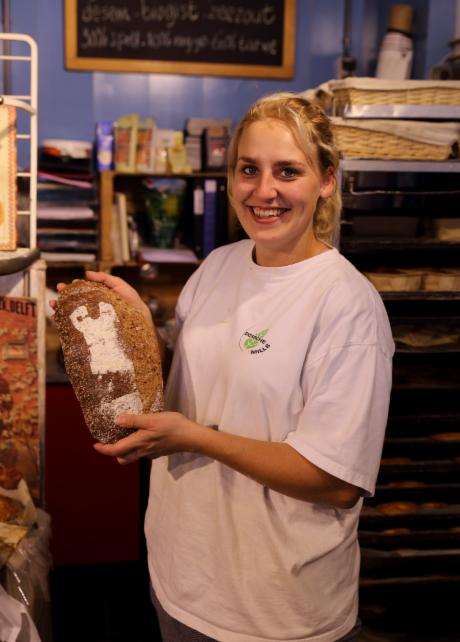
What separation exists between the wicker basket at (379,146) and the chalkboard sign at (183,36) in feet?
4.61

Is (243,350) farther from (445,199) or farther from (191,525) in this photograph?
(445,199)

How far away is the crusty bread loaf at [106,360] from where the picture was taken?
1371 mm

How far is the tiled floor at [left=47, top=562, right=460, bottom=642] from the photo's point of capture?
106 inches

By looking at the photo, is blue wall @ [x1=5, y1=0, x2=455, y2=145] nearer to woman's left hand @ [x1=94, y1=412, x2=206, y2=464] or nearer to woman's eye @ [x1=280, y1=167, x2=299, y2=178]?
woman's eye @ [x1=280, y1=167, x2=299, y2=178]

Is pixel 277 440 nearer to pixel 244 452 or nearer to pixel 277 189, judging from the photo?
pixel 244 452

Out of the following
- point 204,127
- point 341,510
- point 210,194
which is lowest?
point 341,510

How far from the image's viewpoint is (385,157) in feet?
7.87

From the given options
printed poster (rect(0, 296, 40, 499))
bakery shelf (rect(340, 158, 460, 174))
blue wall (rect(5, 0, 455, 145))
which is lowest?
printed poster (rect(0, 296, 40, 499))

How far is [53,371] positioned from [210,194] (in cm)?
→ 106

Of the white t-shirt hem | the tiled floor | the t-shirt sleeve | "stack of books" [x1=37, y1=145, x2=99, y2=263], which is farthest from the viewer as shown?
"stack of books" [x1=37, y1=145, x2=99, y2=263]

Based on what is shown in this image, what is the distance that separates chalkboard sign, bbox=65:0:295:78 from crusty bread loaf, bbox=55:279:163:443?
238 centimetres

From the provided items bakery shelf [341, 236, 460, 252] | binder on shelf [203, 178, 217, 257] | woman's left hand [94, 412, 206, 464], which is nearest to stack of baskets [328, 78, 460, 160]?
bakery shelf [341, 236, 460, 252]

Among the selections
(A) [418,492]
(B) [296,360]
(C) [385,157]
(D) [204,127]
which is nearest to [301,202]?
(B) [296,360]

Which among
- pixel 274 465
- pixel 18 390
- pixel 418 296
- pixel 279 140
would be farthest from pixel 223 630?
pixel 418 296
